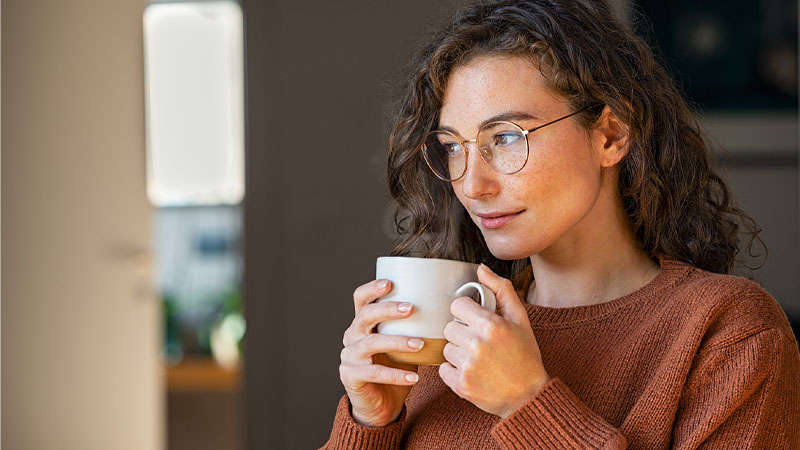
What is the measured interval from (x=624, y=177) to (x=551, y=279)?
0.54 feet

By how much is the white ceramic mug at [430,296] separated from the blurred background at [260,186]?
61.7 inches

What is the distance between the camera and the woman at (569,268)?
87 cm

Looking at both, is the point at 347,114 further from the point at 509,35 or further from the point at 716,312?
the point at 716,312

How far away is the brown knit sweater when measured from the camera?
2.83 ft

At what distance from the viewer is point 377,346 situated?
915 millimetres

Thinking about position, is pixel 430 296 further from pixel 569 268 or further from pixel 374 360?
pixel 569 268

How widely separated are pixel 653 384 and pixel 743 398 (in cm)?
9

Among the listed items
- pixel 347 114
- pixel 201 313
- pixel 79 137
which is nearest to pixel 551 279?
pixel 347 114

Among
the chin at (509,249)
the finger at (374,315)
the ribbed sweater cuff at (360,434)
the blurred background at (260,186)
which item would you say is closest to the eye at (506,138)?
the chin at (509,249)

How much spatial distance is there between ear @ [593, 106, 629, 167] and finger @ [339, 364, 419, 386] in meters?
0.36

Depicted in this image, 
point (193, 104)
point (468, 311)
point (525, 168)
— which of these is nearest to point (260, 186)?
point (525, 168)

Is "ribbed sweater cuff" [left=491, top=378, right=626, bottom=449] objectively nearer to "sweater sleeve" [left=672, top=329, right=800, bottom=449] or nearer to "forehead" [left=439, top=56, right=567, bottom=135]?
"sweater sleeve" [left=672, top=329, right=800, bottom=449]

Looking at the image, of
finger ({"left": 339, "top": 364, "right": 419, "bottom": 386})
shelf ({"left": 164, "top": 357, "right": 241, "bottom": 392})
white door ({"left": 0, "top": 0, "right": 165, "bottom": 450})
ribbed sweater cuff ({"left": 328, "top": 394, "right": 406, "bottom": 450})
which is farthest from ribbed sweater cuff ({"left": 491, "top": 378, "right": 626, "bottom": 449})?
shelf ({"left": 164, "top": 357, "right": 241, "bottom": 392})

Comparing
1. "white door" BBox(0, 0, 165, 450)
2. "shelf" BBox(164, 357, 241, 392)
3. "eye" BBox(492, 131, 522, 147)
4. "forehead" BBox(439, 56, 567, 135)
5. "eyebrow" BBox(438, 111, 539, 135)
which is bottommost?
"shelf" BBox(164, 357, 241, 392)
